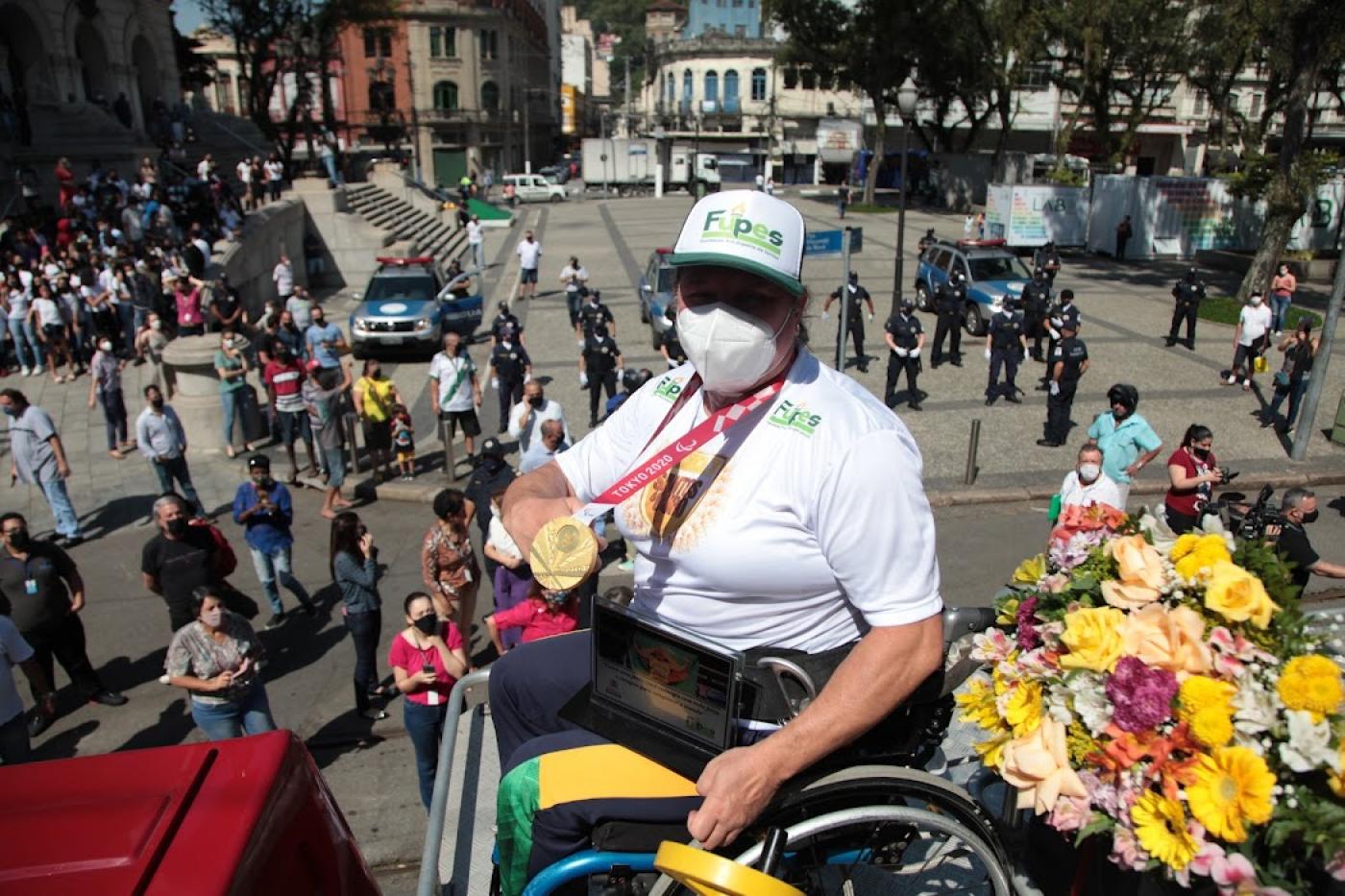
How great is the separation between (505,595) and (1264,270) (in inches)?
838

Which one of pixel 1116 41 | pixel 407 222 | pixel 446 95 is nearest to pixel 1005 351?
pixel 407 222

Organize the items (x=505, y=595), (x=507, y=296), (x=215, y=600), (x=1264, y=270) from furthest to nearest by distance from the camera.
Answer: (x=507, y=296) < (x=1264, y=270) < (x=505, y=595) < (x=215, y=600)

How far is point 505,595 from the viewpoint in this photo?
271 inches

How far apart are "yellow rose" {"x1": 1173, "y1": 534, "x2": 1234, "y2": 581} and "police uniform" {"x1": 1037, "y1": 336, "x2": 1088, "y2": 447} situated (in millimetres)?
10896

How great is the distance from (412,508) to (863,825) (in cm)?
1003

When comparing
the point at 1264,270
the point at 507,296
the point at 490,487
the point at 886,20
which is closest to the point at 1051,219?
the point at 1264,270

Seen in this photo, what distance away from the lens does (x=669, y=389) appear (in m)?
2.66

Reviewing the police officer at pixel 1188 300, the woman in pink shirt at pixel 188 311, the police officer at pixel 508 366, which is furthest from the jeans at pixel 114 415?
the police officer at pixel 1188 300

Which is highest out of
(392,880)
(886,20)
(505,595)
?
(886,20)

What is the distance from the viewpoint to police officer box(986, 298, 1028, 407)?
14.2 m

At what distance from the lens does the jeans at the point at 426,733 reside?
5680 millimetres

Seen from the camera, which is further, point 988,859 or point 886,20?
point 886,20

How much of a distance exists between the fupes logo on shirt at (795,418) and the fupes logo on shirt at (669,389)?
469mm

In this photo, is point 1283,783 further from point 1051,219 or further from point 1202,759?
point 1051,219
